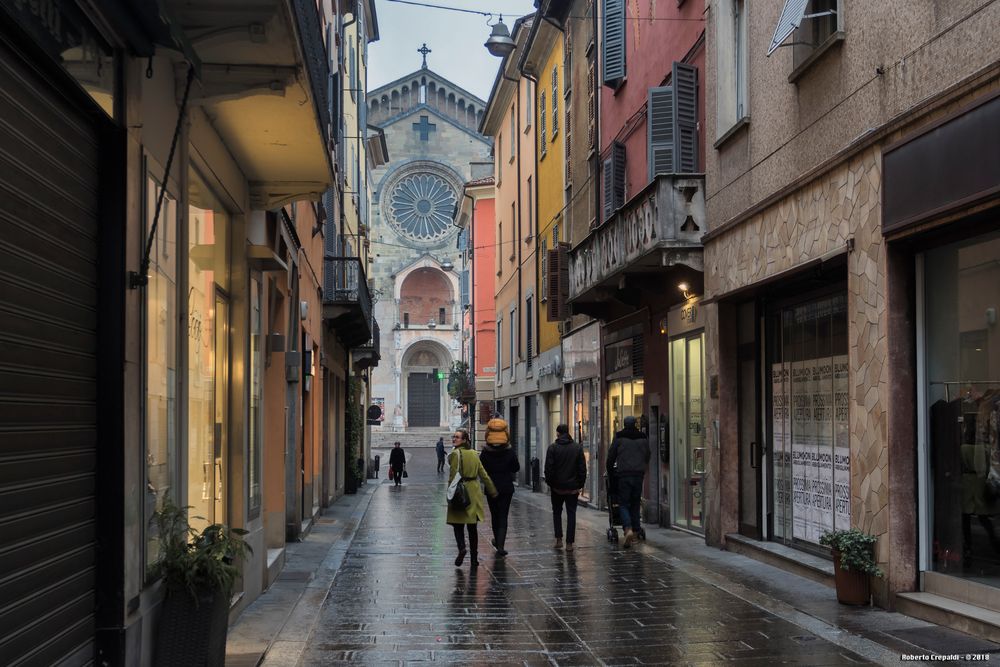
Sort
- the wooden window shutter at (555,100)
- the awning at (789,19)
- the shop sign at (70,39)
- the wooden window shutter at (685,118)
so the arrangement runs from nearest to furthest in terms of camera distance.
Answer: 1. the shop sign at (70,39)
2. the awning at (789,19)
3. the wooden window shutter at (685,118)
4. the wooden window shutter at (555,100)

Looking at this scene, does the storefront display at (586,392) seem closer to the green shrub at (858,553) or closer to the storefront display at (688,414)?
the storefront display at (688,414)

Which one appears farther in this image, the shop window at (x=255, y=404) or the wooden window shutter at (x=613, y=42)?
the wooden window shutter at (x=613, y=42)

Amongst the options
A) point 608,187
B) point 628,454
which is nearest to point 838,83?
point 628,454

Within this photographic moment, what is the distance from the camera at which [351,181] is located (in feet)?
99.3

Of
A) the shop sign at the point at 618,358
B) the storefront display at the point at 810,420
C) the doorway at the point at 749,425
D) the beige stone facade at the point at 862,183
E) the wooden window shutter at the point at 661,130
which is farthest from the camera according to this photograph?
the shop sign at the point at 618,358

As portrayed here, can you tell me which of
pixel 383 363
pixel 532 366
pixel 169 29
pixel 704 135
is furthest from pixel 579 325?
pixel 383 363

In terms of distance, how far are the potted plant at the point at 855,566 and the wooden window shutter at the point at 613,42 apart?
12.3m

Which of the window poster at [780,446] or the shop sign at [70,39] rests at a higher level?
the shop sign at [70,39]

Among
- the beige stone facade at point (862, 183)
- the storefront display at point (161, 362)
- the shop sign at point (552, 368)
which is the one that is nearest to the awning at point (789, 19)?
the beige stone facade at point (862, 183)

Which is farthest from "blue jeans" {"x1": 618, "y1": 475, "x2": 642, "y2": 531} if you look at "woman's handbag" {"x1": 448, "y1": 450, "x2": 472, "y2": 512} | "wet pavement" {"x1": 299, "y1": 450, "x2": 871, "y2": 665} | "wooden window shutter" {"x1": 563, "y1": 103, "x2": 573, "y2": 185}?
"wooden window shutter" {"x1": 563, "y1": 103, "x2": 573, "y2": 185}

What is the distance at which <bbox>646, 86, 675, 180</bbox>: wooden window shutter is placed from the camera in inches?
645

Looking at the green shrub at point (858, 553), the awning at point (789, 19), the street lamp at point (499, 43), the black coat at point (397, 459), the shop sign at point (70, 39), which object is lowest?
the black coat at point (397, 459)

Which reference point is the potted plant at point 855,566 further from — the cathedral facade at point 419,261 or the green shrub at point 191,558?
the cathedral facade at point 419,261

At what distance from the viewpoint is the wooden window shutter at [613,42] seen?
66.9ft
